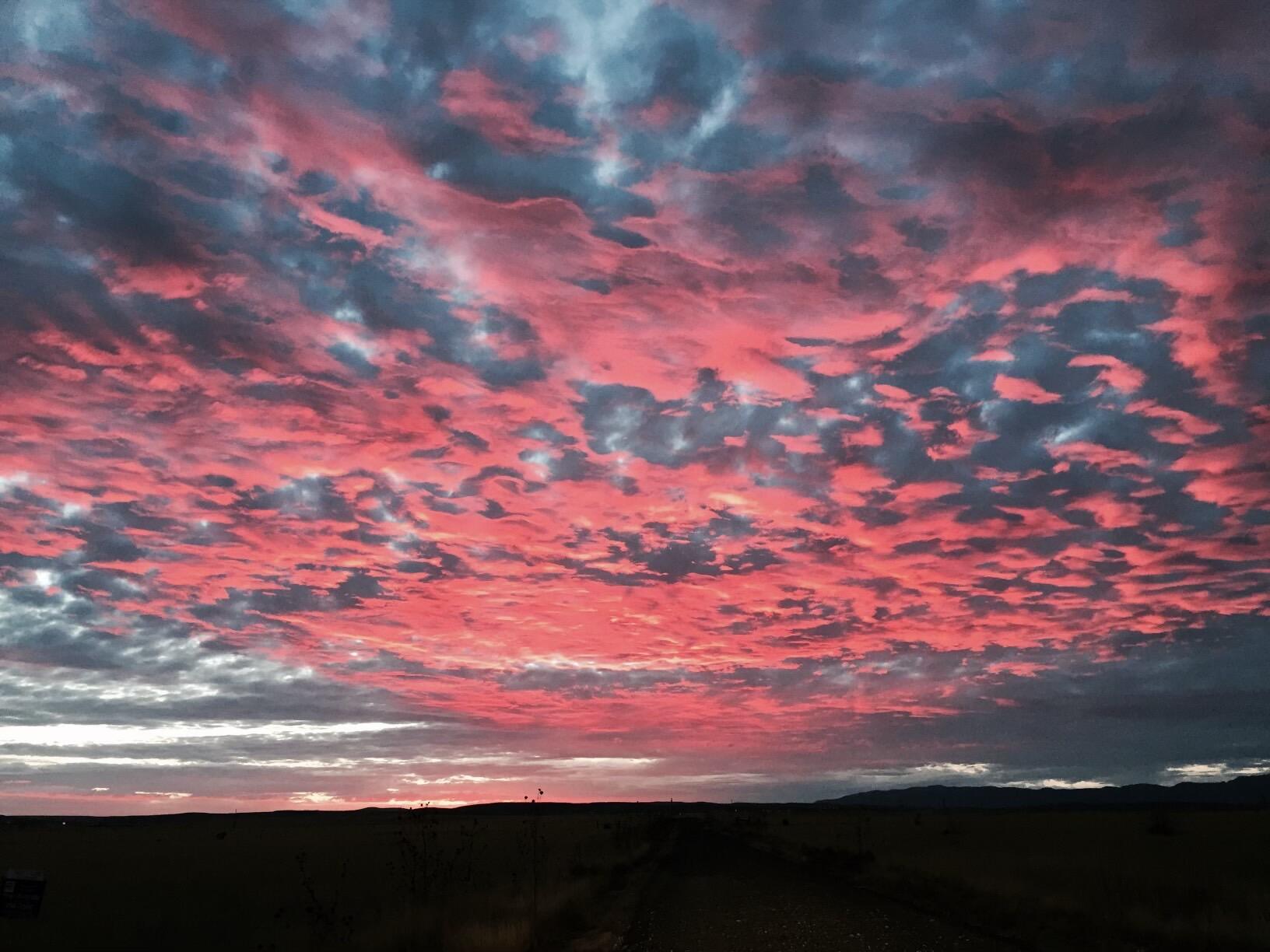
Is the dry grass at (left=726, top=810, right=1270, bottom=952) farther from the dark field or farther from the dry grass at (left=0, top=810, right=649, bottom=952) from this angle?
the dry grass at (left=0, top=810, right=649, bottom=952)

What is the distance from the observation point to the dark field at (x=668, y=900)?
1543 centimetres

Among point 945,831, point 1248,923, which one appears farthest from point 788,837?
point 1248,923

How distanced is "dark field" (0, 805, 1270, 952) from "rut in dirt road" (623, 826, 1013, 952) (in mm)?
83

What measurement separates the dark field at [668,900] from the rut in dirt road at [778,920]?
3.3 inches

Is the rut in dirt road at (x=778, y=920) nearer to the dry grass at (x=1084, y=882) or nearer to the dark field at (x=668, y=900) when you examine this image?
the dark field at (x=668, y=900)

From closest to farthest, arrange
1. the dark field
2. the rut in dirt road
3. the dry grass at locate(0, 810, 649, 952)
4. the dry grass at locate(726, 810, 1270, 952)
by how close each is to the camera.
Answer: the rut in dirt road → the dark field → the dry grass at locate(726, 810, 1270, 952) → the dry grass at locate(0, 810, 649, 952)

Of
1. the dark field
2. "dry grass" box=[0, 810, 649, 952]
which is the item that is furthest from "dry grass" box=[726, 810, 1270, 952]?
"dry grass" box=[0, 810, 649, 952]

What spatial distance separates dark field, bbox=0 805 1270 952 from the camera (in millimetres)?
15430

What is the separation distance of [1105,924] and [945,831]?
49.3 meters

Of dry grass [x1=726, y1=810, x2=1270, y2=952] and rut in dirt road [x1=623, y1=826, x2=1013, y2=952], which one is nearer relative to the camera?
rut in dirt road [x1=623, y1=826, x2=1013, y2=952]

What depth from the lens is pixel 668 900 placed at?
2181cm

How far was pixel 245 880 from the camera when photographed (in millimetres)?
31062

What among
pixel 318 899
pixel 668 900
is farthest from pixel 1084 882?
pixel 318 899

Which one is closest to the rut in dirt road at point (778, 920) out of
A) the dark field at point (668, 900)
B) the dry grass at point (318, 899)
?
the dark field at point (668, 900)
